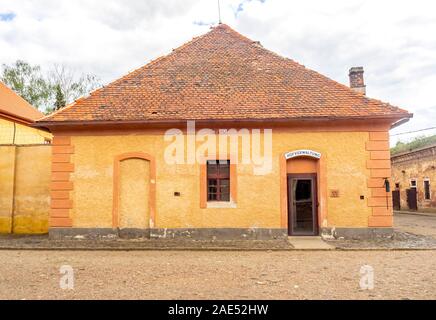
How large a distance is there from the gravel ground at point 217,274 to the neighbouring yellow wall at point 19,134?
9.76 meters

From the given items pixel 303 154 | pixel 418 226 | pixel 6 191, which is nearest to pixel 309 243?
pixel 303 154

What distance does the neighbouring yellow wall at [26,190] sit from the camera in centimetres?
1346

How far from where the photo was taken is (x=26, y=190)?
13.6 m

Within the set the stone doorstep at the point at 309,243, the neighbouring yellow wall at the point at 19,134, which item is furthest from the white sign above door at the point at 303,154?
the neighbouring yellow wall at the point at 19,134

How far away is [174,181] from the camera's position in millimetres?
12117

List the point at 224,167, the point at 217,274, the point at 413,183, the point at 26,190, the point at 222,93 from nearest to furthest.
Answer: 1. the point at 217,274
2. the point at 224,167
3. the point at 222,93
4. the point at 26,190
5. the point at 413,183

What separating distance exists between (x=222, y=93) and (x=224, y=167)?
2697mm

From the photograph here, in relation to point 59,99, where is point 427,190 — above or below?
below

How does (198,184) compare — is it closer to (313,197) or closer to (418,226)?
(313,197)

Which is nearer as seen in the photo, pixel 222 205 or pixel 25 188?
pixel 222 205
